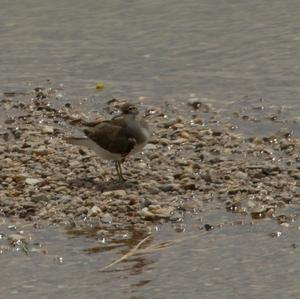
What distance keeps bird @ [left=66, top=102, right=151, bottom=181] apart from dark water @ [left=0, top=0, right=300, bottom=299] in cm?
174

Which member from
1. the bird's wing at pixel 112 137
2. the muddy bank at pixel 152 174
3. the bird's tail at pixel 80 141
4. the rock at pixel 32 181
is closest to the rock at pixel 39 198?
the muddy bank at pixel 152 174

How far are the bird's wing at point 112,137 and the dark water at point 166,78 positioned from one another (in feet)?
5.70

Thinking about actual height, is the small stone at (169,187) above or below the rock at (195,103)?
below

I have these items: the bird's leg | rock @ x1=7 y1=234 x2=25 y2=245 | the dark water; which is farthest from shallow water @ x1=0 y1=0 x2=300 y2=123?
rock @ x1=7 y1=234 x2=25 y2=245

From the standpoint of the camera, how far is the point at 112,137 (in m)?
13.5

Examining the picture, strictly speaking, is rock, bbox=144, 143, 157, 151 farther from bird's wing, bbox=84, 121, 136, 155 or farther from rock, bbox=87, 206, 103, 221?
rock, bbox=87, 206, 103, 221

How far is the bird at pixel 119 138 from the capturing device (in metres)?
13.4

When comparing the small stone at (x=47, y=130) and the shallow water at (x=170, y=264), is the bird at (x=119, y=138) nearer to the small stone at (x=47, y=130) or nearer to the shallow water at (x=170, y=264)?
the small stone at (x=47, y=130)

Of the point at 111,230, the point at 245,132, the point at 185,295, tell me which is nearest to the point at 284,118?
the point at 245,132

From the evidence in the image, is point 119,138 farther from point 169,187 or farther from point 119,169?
point 169,187

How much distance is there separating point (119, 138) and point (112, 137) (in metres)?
0.10

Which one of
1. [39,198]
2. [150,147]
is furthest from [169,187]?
[150,147]

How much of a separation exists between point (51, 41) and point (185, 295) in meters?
9.86

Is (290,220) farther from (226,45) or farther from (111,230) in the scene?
(226,45)
